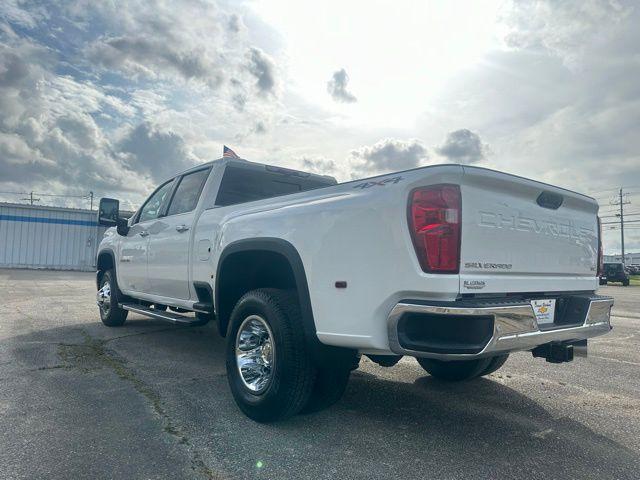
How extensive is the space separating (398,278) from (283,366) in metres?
1.02

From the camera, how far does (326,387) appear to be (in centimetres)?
323

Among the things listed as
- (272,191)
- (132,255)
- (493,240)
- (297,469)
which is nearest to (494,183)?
(493,240)

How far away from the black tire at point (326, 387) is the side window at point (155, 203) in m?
3.40

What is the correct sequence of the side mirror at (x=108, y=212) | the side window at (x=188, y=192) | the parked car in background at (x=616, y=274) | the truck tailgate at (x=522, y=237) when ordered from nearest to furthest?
the truck tailgate at (x=522, y=237) → the side window at (x=188, y=192) → the side mirror at (x=108, y=212) → the parked car in background at (x=616, y=274)

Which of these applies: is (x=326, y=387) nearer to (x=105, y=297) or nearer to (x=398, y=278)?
(x=398, y=278)

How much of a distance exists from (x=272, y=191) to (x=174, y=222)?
1.09 meters

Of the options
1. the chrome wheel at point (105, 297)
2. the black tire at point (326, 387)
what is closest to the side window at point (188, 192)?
the chrome wheel at point (105, 297)

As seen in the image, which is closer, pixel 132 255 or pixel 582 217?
pixel 582 217

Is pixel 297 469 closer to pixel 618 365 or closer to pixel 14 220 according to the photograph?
pixel 618 365

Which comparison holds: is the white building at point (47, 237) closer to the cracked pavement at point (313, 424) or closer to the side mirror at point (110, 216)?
the side mirror at point (110, 216)

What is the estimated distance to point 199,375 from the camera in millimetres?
4516

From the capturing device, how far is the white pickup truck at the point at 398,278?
2525mm

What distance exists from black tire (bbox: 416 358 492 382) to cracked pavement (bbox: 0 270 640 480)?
10 cm

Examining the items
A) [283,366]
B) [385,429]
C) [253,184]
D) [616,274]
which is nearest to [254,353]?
[283,366]
